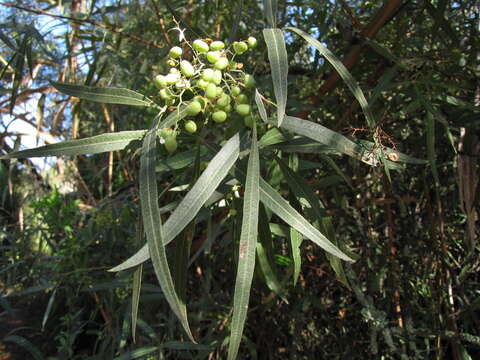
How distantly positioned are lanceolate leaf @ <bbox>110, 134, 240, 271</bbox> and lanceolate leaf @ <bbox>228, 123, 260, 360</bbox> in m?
0.04

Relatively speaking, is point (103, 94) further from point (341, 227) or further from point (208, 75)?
point (341, 227)

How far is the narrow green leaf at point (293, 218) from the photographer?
50 centimetres

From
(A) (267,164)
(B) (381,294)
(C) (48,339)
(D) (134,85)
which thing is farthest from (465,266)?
(C) (48,339)

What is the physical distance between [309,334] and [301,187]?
31.8 inches

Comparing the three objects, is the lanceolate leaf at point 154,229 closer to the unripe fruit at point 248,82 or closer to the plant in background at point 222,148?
the plant in background at point 222,148

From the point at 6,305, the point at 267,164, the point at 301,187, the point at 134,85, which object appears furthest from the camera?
the point at 134,85

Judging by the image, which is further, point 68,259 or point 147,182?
point 68,259

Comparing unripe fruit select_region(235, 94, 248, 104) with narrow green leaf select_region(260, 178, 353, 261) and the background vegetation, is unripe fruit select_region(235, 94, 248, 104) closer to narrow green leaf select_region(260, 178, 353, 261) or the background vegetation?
narrow green leaf select_region(260, 178, 353, 261)

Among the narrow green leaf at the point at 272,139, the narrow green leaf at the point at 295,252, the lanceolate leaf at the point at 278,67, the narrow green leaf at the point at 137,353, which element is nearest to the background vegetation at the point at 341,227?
the narrow green leaf at the point at 137,353

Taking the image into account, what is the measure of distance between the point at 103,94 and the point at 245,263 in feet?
1.02

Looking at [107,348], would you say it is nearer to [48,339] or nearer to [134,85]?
[48,339]

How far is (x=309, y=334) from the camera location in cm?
126

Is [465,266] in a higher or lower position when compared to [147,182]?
lower

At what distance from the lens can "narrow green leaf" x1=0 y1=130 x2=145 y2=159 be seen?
1.63 ft
